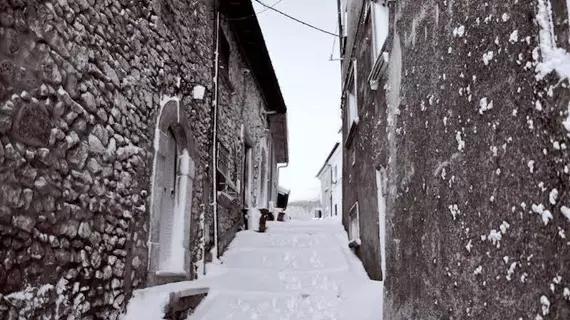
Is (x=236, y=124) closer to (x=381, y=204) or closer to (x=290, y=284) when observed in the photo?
(x=290, y=284)

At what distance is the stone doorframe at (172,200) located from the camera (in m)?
4.46

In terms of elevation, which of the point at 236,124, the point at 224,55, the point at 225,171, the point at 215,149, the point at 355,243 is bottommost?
the point at 355,243

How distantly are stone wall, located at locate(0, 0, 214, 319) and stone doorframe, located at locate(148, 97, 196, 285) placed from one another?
15 centimetres

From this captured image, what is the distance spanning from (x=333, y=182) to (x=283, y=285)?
23.4 meters

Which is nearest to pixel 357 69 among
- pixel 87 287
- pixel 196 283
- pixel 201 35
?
pixel 201 35

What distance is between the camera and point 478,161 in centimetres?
191

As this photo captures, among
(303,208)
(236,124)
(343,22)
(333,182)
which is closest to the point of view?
(236,124)

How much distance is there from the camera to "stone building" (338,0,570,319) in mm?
1389

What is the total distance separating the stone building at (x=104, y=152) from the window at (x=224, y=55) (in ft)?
1.81

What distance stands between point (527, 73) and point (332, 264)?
5511mm

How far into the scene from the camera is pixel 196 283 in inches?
207

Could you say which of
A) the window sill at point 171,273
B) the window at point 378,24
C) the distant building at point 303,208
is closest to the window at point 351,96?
the window at point 378,24

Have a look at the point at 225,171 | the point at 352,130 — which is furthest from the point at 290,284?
the point at 352,130

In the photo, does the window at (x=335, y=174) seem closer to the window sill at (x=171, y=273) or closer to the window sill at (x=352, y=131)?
the window sill at (x=352, y=131)
